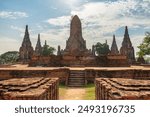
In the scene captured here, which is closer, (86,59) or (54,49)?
(86,59)

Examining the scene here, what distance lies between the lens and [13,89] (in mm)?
6832

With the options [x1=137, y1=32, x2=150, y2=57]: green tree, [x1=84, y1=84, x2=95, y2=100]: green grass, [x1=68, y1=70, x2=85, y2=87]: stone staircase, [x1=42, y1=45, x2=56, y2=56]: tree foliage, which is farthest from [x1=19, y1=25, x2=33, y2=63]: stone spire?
[x1=84, y1=84, x2=95, y2=100]: green grass

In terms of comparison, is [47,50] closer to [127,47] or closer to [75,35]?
[127,47]

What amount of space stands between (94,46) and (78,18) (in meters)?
28.9

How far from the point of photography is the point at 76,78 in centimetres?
1533

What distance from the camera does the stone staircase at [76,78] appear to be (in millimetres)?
14664

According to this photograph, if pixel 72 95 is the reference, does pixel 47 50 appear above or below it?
above

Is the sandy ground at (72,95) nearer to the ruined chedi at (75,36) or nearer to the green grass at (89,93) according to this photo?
the green grass at (89,93)

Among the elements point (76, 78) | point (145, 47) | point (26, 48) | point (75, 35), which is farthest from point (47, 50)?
point (76, 78)

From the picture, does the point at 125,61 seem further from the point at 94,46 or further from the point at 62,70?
the point at 94,46

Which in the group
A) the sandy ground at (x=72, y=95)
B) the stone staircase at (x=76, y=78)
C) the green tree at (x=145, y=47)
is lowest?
the sandy ground at (x=72, y=95)

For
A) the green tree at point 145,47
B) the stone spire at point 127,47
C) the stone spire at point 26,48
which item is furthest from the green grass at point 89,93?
the stone spire at point 127,47

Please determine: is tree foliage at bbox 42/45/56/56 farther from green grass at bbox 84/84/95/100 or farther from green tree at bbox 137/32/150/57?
green grass at bbox 84/84/95/100

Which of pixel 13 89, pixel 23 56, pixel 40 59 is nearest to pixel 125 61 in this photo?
pixel 40 59
